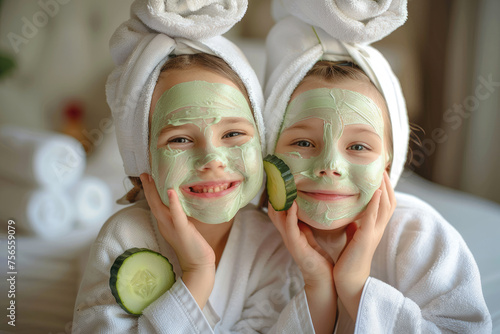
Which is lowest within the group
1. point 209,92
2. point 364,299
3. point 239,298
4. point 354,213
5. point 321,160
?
point 239,298

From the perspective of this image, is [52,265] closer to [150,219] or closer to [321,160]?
[150,219]

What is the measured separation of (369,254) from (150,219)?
511 mm

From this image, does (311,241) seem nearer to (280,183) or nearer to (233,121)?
(280,183)

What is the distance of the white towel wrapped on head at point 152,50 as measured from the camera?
92 cm

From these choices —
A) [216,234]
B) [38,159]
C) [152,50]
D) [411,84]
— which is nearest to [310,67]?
[152,50]

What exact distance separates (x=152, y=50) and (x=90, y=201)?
823mm

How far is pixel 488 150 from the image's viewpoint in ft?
5.53

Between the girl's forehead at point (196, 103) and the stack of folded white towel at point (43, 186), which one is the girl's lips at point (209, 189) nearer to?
the girl's forehead at point (196, 103)

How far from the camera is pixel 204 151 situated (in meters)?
0.86

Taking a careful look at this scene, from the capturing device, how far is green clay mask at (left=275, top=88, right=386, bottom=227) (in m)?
0.88

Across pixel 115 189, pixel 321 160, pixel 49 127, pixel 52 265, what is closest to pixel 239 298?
pixel 321 160

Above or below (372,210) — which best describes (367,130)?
above

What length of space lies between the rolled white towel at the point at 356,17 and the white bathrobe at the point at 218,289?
0.49 meters

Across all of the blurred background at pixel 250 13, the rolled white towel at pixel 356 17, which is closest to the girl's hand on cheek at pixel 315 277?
the rolled white towel at pixel 356 17
